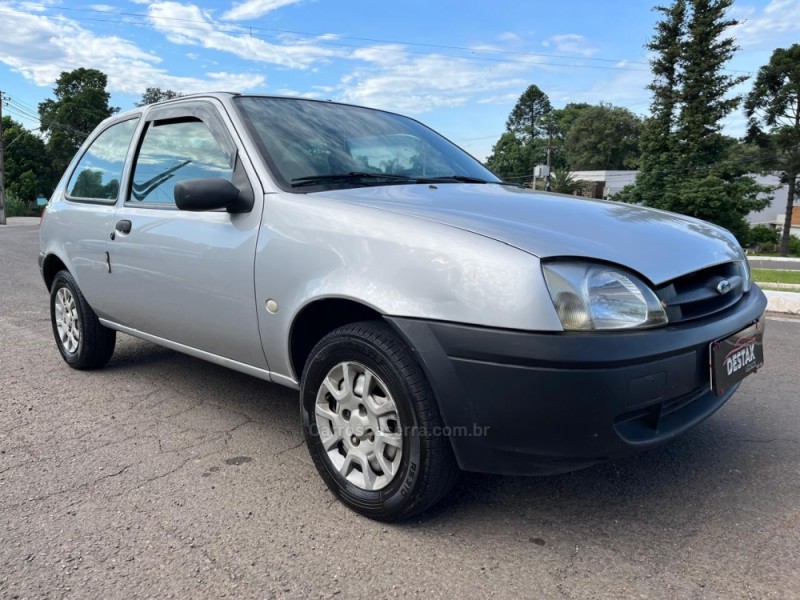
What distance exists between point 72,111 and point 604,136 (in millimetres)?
57486

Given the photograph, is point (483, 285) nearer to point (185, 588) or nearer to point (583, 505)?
point (583, 505)

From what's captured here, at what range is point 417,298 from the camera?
2.02 meters

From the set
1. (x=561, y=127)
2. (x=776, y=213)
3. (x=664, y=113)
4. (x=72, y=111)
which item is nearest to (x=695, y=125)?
(x=664, y=113)

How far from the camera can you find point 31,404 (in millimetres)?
3553

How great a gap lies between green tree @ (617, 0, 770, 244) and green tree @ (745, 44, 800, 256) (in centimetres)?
145

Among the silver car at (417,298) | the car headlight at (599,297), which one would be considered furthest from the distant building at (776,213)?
the car headlight at (599,297)

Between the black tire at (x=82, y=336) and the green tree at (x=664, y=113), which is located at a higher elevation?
the green tree at (x=664, y=113)

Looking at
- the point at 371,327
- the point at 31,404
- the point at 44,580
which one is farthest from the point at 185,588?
the point at 31,404

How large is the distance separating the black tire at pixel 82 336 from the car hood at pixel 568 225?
7.52 ft

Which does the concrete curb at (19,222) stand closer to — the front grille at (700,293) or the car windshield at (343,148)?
the car windshield at (343,148)

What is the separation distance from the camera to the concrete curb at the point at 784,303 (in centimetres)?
656

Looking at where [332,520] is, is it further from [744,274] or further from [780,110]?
[780,110]

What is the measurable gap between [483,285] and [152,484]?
1.66m

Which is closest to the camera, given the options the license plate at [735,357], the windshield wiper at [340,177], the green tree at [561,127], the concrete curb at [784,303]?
the license plate at [735,357]
